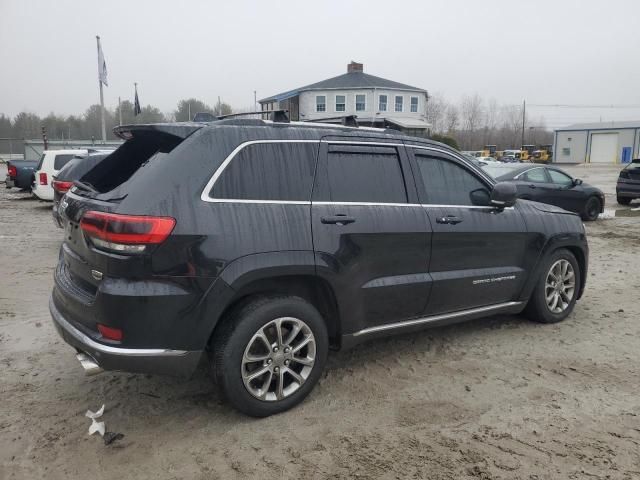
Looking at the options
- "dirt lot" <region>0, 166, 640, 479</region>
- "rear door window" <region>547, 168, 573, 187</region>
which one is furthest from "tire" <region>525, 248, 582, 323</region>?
"rear door window" <region>547, 168, 573, 187</region>

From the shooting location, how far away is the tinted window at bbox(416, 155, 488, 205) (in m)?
4.22

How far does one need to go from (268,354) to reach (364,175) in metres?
1.43

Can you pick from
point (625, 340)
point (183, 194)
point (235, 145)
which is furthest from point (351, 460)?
point (625, 340)

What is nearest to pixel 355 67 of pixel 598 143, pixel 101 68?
pixel 101 68

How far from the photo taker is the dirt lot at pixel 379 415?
2.95 m

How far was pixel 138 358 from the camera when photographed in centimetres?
300

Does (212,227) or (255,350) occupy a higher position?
(212,227)

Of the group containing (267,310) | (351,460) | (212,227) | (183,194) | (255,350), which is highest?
(183,194)

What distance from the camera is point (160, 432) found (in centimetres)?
328

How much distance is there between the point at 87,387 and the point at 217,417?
3.62 ft

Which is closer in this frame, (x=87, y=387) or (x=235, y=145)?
(x=235, y=145)

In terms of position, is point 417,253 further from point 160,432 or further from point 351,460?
point 160,432

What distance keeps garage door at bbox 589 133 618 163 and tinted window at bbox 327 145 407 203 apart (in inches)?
2586

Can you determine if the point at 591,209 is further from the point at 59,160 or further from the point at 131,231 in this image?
the point at 59,160
